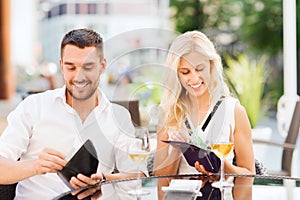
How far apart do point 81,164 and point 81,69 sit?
0.37 meters

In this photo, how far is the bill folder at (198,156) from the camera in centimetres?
185

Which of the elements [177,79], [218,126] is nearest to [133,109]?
[177,79]

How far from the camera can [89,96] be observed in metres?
2.00

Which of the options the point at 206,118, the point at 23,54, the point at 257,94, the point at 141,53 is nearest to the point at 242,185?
the point at 206,118

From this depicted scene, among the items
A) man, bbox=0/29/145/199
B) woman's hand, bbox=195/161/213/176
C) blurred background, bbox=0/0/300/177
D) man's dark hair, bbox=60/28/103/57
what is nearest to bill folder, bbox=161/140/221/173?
woman's hand, bbox=195/161/213/176

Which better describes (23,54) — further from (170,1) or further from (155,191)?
(155,191)

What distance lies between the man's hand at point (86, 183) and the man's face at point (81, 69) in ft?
1.01

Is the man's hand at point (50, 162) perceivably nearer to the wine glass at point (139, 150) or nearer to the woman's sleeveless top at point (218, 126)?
the wine glass at point (139, 150)

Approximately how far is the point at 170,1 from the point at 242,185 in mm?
7282

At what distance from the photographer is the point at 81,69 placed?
195 centimetres

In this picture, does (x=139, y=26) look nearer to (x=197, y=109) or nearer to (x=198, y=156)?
(x=197, y=109)

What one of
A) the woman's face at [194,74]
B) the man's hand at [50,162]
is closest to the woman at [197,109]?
the woman's face at [194,74]

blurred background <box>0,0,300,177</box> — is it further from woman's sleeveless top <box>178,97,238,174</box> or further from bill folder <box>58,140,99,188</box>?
bill folder <box>58,140,99,188</box>

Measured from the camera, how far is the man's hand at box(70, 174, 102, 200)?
69.3 inches
